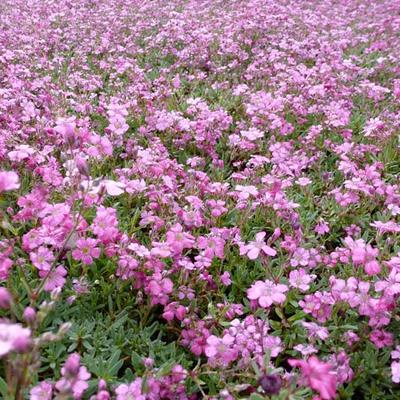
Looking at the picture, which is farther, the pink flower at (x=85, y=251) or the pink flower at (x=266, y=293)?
the pink flower at (x=85, y=251)

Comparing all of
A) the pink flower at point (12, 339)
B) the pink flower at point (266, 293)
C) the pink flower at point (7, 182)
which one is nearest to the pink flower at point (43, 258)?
the pink flower at point (7, 182)

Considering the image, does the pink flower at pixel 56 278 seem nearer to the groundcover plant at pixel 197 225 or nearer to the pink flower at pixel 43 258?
the groundcover plant at pixel 197 225

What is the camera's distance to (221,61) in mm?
7004

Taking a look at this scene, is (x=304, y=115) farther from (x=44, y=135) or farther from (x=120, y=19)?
(x=120, y=19)

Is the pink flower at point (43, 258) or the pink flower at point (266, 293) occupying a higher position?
the pink flower at point (43, 258)

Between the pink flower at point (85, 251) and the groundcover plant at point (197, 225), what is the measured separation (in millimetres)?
11

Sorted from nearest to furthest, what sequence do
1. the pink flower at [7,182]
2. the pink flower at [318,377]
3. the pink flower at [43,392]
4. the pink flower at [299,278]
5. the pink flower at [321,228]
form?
the pink flower at [318,377] → the pink flower at [7,182] → the pink flower at [43,392] → the pink flower at [299,278] → the pink flower at [321,228]

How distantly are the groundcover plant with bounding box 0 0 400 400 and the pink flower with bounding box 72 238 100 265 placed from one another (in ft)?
0.03

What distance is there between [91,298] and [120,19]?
680 cm

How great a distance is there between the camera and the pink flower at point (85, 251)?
272 centimetres

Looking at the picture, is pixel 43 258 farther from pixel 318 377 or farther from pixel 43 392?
pixel 318 377

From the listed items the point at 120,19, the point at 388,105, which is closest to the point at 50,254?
the point at 388,105

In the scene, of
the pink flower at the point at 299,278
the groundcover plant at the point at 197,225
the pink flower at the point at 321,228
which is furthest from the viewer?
the pink flower at the point at 321,228

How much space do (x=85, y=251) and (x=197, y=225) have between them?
80 cm
